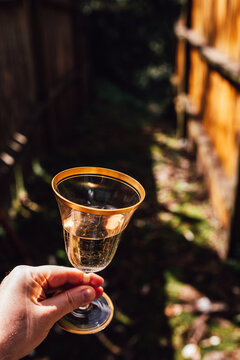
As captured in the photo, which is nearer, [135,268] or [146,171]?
[135,268]

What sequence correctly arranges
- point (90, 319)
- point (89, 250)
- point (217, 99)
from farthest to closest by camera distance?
point (217, 99) < point (90, 319) < point (89, 250)

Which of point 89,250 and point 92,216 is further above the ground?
point 92,216

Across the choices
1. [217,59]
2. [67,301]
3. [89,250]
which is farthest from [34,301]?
[217,59]

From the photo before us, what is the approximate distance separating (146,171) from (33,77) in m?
1.93

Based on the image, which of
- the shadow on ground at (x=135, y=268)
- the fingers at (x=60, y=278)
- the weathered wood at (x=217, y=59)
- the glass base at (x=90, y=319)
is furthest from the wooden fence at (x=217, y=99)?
the fingers at (x=60, y=278)

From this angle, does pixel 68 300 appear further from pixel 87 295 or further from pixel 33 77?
pixel 33 77

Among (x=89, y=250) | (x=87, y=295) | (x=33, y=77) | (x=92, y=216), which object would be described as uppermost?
(x=92, y=216)

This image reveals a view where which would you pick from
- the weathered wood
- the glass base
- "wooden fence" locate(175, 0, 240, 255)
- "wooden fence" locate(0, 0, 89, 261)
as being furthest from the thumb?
the weathered wood

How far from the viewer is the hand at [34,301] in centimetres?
104

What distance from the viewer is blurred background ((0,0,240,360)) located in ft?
8.38

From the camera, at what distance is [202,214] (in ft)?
13.0

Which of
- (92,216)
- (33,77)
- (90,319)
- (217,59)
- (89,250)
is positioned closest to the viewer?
(92,216)

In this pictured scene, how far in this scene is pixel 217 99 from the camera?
4156mm

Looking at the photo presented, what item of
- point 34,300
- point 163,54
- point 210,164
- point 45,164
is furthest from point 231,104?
point 163,54
